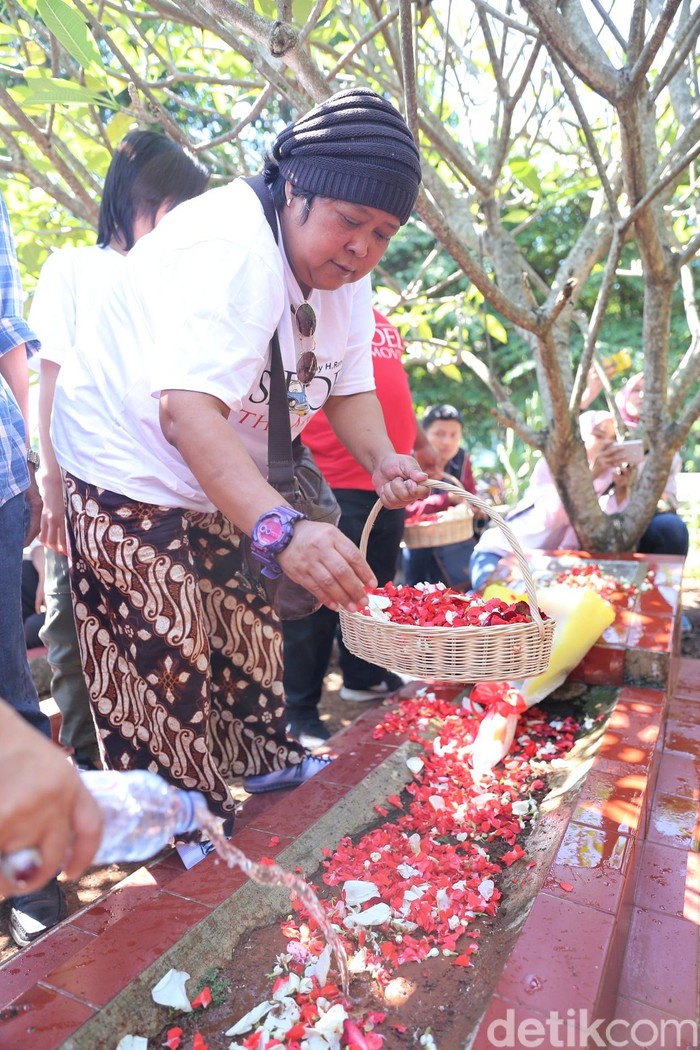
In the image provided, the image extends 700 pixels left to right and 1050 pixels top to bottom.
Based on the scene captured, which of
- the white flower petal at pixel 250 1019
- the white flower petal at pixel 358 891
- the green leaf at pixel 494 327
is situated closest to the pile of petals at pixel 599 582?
the green leaf at pixel 494 327

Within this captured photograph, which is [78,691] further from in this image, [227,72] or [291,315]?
[227,72]

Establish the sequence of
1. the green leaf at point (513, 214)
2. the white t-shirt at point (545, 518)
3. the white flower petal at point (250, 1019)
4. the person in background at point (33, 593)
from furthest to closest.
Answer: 1. the green leaf at point (513, 214)
2. the white t-shirt at point (545, 518)
3. the person in background at point (33, 593)
4. the white flower petal at point (250, 1019)

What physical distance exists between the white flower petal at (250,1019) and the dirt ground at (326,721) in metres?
0.47

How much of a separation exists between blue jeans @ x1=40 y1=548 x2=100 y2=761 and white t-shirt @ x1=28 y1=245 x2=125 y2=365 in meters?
0.72

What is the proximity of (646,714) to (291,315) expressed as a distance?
5.84ft

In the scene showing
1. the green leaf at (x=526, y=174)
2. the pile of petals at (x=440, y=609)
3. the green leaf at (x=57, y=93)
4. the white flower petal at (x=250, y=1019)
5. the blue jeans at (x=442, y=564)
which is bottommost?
the white flower petal at (x=250, y=1019)

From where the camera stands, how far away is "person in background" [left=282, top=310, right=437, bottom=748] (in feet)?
11.5

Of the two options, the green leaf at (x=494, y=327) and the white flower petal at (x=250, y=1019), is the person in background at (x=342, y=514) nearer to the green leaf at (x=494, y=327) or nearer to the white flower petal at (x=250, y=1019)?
the green leaf at (x=494, y=327)

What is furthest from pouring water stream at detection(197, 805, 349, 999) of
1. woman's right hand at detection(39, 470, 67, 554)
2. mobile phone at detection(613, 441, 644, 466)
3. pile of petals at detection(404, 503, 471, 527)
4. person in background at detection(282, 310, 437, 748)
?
pile of petals at detection(404, 503, 471, 527)

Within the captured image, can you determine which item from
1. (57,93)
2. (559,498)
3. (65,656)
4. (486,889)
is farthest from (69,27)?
(559,498)

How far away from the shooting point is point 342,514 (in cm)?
363

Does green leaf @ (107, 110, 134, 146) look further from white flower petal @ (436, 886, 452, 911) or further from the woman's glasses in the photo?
white flower petal @ (436, 886, 452, 911)

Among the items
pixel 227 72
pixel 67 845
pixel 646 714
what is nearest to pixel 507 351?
pixel 227 72

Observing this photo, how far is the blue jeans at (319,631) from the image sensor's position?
350 centimetres
